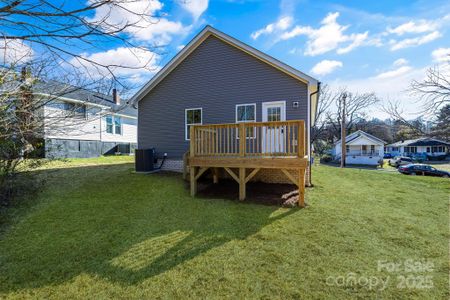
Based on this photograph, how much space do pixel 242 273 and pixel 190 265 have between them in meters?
0.80

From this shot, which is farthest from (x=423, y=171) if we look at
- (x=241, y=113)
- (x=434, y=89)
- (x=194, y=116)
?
(x=194, y=116)

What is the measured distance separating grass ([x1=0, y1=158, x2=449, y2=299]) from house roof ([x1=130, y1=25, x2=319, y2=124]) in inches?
162

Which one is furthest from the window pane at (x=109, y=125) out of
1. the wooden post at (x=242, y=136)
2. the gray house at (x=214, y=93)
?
the wooden post at (x=242, y=136)

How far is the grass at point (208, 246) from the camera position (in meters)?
2.94

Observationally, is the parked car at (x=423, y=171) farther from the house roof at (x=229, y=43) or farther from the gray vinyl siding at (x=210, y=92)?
the gray vinyl siding at (x=210, y=92)

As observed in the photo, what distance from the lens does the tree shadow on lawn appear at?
11.0 ft

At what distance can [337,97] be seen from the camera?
117ft

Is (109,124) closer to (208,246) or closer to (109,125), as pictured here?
(109,125)

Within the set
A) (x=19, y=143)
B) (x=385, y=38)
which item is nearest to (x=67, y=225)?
(x=19, y=143)

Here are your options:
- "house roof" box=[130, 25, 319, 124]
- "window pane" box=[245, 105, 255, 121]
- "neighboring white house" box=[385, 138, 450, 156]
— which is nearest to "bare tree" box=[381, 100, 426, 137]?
"house roof" box=[130, 25, 319, 124]

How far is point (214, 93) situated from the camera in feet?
31.2

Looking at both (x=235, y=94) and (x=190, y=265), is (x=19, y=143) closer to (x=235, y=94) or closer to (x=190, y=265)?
(x=190, y=265)

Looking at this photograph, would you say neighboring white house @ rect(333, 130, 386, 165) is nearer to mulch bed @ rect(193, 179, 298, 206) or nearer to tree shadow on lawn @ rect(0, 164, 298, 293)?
mulch bed @ rect(193, 179, 298, 206)

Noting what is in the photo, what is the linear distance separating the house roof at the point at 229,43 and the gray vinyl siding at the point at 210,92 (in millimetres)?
163
